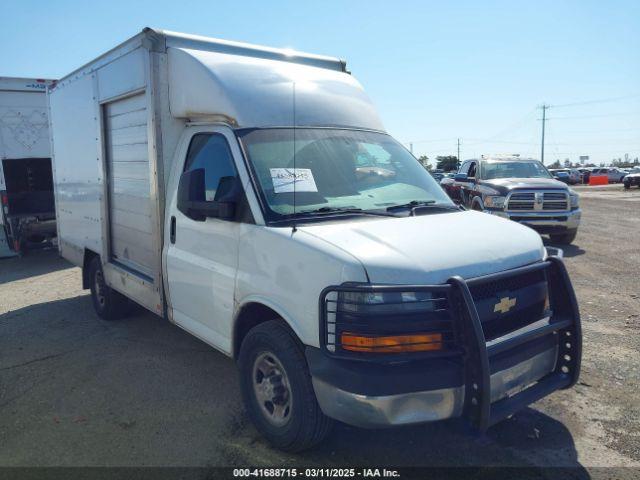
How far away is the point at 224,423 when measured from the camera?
387cm

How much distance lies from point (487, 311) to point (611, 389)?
2088 millimetres

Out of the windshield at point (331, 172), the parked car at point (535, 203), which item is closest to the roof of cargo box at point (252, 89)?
the windshield at point (331, 172)

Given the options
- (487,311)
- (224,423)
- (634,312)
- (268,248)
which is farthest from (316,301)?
(634,312)

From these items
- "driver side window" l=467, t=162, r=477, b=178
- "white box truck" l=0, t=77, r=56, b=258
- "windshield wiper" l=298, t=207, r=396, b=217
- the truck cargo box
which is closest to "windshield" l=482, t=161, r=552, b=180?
"driver side window" l=467, t=162, r=477, b=178

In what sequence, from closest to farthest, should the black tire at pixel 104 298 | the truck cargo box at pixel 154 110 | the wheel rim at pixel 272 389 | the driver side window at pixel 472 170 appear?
1. the wheel rim at pixel 272 389
2. the truck cargo box at pixel 154 110
3. the black tire at pixel 104 298
4. the driver side window at pixel 472 170

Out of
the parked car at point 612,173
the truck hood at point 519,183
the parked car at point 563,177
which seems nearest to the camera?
the truck hood at point 519,183

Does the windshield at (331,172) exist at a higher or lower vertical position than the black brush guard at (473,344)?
higher

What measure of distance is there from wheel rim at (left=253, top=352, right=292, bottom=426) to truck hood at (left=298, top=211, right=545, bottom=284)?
92cm

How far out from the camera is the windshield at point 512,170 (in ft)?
39.4

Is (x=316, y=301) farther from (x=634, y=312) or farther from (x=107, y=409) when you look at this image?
(x=634, y=312)

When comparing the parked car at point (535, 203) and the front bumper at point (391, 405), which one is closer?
the front bumper at point (391, 405)

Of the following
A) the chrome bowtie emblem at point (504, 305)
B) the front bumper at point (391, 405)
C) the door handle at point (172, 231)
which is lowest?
the front bumper at point (391, 405)

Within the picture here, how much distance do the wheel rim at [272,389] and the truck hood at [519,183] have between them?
8677mm

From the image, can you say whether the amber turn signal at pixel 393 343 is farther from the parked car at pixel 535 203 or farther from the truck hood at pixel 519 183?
the truck hood at pixel 519 183
